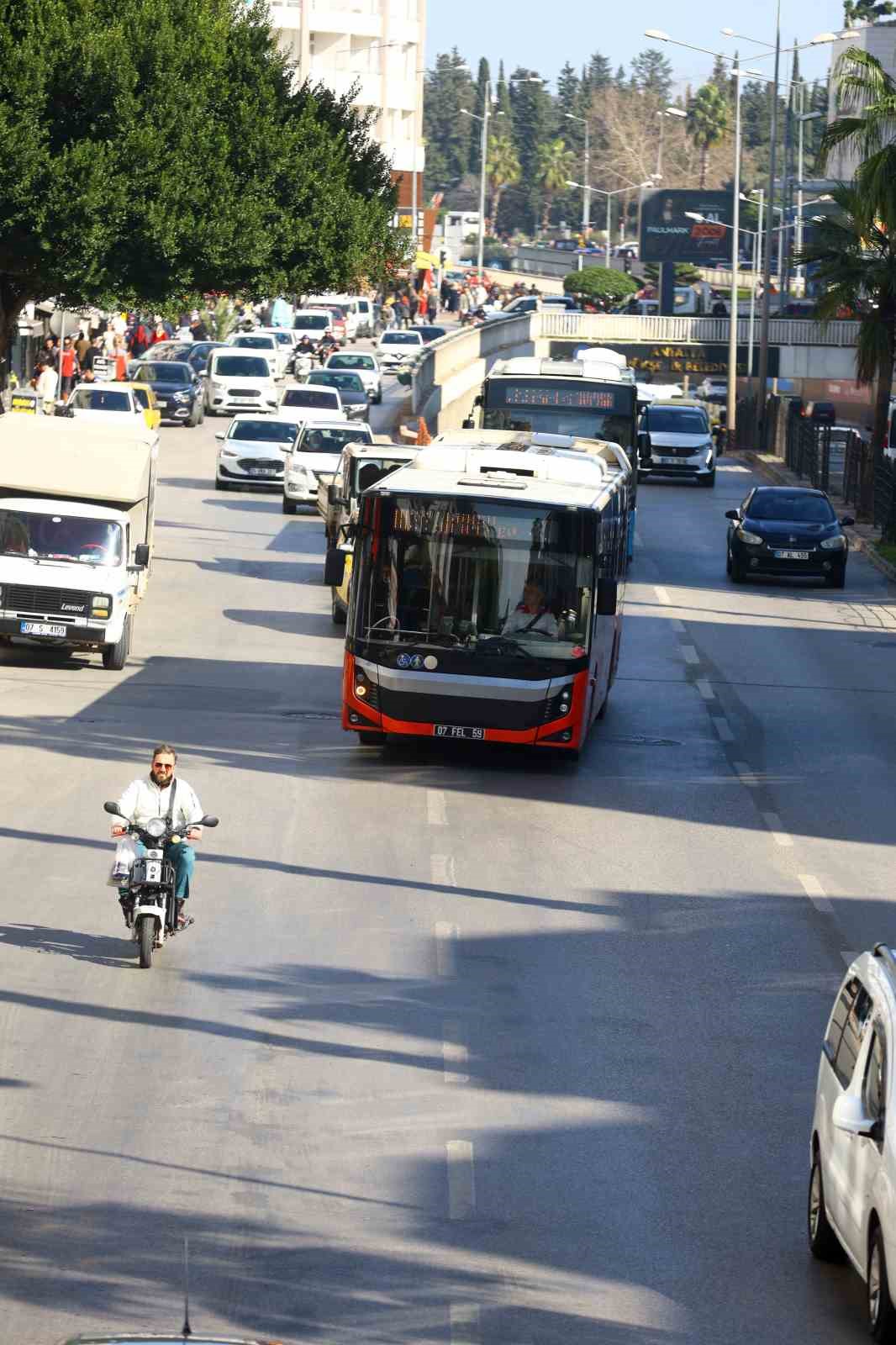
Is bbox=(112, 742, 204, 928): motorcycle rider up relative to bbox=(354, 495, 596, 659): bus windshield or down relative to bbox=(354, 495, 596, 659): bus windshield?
down

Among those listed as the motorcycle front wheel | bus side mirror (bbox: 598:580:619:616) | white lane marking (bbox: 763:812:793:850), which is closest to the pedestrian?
bus side mirror (bbox: 598:580:619:616)

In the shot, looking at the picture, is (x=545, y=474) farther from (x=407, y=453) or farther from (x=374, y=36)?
(x=374, y=36)

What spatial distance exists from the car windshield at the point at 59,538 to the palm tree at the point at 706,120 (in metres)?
169

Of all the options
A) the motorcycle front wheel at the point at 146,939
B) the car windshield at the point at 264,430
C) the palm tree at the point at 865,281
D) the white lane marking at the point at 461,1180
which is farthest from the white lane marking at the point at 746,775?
the car windshield at the point at 264,430

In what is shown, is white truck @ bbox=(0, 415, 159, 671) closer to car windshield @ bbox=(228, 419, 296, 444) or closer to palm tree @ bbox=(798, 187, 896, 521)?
car windshield @ bbox=(228, 419, 296, 444)

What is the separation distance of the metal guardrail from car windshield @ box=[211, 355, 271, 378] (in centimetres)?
2513

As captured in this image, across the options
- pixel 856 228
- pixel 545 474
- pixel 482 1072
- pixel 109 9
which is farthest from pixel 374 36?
pixel 482 1072

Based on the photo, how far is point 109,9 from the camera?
37531 millimetres

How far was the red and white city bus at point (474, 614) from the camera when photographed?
20.7 m

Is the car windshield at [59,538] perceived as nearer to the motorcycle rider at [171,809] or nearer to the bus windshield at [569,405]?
the bus windshield at [569,405]

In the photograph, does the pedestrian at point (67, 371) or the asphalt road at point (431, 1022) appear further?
the pedestrian at point (67, 371)

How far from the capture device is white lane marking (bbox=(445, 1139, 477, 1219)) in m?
9.58

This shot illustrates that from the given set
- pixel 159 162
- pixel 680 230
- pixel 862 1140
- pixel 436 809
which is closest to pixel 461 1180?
pixel 862 1140

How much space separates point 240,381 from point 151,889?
5337 centimetres
